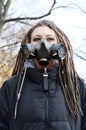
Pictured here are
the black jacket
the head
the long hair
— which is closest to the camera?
the black jacket

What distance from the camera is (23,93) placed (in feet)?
10.3

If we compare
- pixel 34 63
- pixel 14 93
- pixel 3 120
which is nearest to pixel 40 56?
pixel 34 63

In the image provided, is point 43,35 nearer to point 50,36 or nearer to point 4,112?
point 50,36

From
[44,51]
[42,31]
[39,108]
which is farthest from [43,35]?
[39,108]

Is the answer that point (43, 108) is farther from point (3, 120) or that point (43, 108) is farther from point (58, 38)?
point (58, 38)

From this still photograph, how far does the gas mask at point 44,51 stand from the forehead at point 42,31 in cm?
14

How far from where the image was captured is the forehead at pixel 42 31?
3.27 metres

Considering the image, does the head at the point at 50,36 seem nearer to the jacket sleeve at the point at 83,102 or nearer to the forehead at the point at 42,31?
the forehead at the point at 42,31

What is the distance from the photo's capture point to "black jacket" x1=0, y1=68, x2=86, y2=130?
2979 millimetres

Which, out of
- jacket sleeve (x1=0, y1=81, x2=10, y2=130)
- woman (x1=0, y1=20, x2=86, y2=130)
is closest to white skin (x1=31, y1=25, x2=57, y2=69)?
woman (x1=0, y1=20, x2=86, y2=130)

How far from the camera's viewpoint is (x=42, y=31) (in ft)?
10.8

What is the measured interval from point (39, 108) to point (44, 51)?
43cm

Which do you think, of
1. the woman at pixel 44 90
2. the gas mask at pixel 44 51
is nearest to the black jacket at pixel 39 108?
the woman at pixel 44 90

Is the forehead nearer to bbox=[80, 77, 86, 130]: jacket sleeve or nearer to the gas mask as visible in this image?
the gas mask
